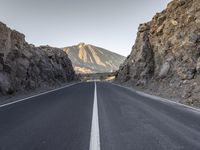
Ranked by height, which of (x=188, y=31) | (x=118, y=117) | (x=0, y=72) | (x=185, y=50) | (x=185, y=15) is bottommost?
(x=118, y=117)

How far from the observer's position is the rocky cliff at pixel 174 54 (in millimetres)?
20547

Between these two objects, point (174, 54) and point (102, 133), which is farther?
point (174, 54)

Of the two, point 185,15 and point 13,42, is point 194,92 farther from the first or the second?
point 13,42

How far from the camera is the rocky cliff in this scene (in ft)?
67.4

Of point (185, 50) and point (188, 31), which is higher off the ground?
point (188, 31)

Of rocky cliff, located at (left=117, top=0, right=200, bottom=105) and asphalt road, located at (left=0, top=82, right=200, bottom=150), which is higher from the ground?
rocky cliff, located at (left=117, top=0, right=200, bottom=105)

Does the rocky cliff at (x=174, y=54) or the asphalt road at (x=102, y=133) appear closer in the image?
the asphalt road at (x=102, y=133)

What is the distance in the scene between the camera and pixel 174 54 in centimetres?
2683

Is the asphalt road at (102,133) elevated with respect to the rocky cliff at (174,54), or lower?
lower

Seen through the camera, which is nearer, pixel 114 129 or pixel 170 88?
pixel 114 129

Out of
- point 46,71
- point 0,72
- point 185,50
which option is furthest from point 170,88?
point 46,71

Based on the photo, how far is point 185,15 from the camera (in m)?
27.8

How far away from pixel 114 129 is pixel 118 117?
1.99 m

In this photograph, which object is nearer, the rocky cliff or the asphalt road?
the asphalt road
